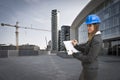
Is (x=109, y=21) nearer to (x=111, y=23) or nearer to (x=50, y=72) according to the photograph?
(x=111, y=23)

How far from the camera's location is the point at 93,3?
45844 millimetres

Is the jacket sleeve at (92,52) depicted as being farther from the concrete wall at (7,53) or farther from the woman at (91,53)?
the concrete wall at (7,53)

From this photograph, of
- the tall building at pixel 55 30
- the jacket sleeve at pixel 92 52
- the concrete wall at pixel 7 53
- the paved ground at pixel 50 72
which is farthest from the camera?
the tall building at pixel 55 30

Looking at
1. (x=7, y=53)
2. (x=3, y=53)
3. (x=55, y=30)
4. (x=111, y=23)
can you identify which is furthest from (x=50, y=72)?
(x=55, y=30)

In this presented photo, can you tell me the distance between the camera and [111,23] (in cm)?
3681

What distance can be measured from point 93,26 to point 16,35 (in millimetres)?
67700

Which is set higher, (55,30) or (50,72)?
(55,30)

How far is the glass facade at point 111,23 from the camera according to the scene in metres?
34.7

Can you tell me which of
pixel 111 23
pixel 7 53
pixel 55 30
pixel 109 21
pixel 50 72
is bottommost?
pixel 7 53

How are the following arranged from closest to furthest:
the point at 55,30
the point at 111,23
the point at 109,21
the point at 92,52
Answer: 1. the point at 92,52
2. the point at 111,23
3. the point at 109,21
4. the point at 55,30

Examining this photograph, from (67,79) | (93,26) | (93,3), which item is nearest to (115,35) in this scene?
(93,3)

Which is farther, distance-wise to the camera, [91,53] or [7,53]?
[7,53]

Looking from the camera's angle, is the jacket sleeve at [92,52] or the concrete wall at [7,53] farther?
the concrete wall at [7,53]

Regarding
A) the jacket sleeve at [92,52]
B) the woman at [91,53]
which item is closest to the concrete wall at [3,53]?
the woman at [91,53]
